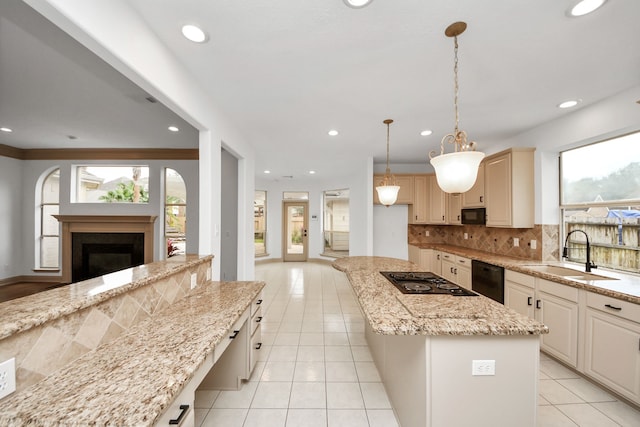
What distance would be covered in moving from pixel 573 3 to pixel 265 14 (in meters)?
1.78

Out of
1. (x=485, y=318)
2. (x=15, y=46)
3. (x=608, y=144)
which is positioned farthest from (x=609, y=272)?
(x=15, y=46)

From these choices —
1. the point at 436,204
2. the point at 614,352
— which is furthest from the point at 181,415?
the point at 436,204

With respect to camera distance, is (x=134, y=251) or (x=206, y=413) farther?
(x=134, y=251)

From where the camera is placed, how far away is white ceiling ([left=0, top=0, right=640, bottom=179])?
151 centimetres

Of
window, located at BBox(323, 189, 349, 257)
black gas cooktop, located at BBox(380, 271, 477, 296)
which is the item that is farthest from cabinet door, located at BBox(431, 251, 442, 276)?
window, located at BBox(323, 189, 349, 257)

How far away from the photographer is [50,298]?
3.76 feet

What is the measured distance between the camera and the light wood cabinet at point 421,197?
5098 mm

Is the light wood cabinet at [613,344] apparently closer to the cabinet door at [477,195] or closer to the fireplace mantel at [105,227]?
the cabinet door at [477,195]

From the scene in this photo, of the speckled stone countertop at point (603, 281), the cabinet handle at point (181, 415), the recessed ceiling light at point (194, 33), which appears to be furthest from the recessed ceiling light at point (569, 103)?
the cabinet handle at point (181, 415)

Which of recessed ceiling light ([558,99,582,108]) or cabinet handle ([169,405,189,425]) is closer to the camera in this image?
cabinet handle ([169,405,189,425])

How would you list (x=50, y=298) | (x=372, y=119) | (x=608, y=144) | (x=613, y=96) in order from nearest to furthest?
(x=50, y=298) → (x=613, y=96) → (x=608, y=144) → (x=372, y=119)

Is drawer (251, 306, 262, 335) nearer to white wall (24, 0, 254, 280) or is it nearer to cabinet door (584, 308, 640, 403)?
white wall (24, 0, 254, 280)

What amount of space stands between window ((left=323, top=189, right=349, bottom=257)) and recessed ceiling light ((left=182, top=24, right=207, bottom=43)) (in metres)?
6.05

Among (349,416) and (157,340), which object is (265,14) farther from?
(349,416)
